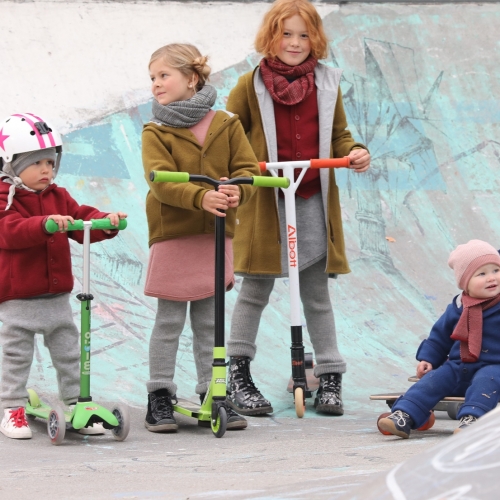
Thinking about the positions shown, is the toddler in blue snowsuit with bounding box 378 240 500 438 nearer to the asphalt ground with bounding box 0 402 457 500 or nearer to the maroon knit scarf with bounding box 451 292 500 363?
the maroon knit scarf with bounding box 451 292 500 363

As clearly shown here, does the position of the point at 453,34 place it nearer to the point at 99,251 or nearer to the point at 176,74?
the point at 99,251

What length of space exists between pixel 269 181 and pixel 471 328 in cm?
101

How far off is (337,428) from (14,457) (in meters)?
1.37

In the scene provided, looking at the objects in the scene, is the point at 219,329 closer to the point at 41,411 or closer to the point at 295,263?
the point at 295,263

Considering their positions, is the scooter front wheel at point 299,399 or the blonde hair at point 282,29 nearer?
the scooter front wheel at point 299,399

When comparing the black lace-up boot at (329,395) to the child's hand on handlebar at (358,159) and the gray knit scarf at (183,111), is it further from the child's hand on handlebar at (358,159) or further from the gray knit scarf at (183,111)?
the gray knit scarf at (183,111)

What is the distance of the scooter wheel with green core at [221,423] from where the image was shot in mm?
3969

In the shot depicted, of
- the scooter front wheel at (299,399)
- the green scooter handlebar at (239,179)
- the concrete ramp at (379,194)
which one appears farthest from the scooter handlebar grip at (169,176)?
the concrete ramp at (379,194)

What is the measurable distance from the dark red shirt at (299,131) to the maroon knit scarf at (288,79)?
0.16ft

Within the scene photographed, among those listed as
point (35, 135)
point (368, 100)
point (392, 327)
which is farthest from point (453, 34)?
point (35, 135)

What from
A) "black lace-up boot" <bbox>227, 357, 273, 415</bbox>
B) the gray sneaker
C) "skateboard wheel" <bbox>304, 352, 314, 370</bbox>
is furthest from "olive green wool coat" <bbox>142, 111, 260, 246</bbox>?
the gray sneaker

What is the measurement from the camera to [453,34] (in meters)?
8.11

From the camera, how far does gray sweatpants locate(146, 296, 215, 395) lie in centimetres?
434

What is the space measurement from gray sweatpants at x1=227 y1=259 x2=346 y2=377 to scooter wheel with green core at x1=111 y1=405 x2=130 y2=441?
868 millimetres
